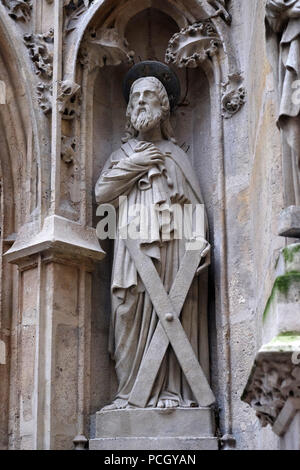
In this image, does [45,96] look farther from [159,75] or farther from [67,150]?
[159,75]

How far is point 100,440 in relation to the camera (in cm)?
708

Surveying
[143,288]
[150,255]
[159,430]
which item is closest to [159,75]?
[150,255]

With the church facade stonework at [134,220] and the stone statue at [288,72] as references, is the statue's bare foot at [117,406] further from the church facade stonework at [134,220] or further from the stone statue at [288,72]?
the stone statue at [288,72]

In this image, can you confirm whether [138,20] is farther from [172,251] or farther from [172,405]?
[172,405]

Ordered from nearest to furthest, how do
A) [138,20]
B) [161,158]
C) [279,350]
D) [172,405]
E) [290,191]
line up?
[279,350]
[290,191]
[172,405]
[161,158]
[138,20]

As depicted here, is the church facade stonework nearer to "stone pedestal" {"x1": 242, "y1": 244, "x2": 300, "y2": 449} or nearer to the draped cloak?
the draped cloak

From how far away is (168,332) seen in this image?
723cm

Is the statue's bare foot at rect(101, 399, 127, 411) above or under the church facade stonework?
under

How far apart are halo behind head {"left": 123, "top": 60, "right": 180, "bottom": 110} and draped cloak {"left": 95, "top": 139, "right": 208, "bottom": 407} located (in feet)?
2.02

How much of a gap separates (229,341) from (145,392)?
0.59m

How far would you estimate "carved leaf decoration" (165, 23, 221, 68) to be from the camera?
7891 millimetres

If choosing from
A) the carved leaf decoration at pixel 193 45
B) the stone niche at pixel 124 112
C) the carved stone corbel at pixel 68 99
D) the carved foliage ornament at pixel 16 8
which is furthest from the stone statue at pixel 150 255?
the carved foliage ornament at pixel 16 8

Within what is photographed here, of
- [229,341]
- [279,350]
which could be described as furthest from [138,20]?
[279,350]

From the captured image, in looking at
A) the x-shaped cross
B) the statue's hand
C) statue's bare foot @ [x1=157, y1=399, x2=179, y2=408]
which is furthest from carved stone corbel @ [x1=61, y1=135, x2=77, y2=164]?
statue's bare foot @ [x1=157, y1=399, x2=179, y2=408]
